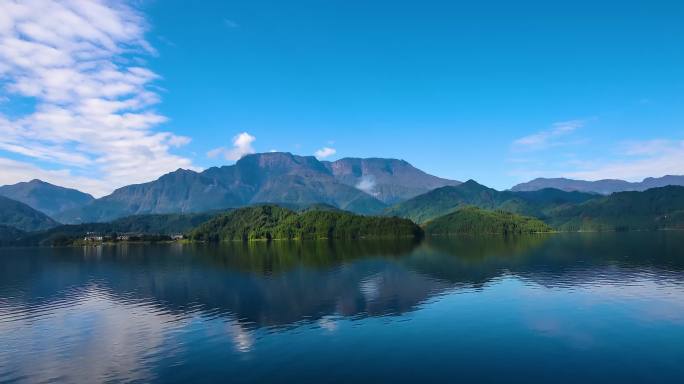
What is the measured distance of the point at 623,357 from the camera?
164 ft

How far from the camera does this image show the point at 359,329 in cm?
6519

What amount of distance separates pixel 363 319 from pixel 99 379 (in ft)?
131

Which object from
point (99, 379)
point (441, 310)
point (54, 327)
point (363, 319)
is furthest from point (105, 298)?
point (441, 310)

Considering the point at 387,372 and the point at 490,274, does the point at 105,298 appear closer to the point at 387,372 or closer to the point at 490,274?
the point at 387,372

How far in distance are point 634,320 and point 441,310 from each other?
30.5 m

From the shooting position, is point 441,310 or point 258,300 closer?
point 441,310

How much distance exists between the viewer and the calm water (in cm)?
4819

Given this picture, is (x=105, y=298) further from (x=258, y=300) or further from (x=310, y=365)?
(x=310, y=365)

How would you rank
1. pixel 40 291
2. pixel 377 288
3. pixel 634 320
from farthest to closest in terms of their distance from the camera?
pixel 40 291
pixel 377 288
pixel 634 320

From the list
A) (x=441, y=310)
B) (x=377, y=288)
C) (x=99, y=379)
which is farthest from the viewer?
(x=377, y=288)

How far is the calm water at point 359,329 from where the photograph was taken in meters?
48.2

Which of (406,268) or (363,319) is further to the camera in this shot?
(406,268)

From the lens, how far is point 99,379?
4722 cm

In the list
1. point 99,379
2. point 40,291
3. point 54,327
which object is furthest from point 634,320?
point 40,291
